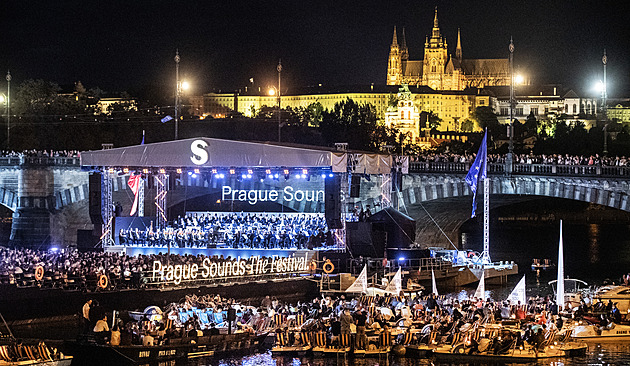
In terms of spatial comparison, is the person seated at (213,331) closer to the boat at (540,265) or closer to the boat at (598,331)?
the boat at (598,331)

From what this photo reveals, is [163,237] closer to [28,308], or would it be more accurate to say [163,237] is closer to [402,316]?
[28,308]

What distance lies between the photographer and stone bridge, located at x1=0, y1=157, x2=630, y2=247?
215ft

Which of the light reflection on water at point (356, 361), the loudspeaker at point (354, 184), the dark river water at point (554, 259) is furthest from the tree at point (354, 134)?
the light reflection on water at point (356, 361)

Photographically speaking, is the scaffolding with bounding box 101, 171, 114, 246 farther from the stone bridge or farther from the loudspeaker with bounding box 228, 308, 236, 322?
the loudspeaker with bounding box 228, 308, 236, 322

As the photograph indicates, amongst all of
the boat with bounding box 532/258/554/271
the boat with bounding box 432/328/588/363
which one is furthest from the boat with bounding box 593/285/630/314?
the boat with bounding box 532/258/554/271

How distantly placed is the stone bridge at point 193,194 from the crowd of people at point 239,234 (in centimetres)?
418

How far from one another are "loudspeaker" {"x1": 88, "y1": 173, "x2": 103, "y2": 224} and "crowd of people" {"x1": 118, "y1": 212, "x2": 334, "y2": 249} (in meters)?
1.46

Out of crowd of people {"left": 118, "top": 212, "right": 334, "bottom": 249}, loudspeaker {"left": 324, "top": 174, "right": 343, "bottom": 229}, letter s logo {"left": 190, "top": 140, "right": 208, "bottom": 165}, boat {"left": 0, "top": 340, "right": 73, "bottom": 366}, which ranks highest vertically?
letter s logo {"left": 190, "top": 140, "right": 208, "bottom": 165}

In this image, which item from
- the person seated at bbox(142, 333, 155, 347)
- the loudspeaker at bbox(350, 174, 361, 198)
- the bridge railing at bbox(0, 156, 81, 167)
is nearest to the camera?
the person seated at bbox(142, 333, 155, 347)

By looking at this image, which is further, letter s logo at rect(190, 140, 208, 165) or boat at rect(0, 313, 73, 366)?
letter s logo at rect(190, 140, 208, 165)

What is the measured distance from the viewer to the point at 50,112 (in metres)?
108

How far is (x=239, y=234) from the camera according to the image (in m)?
57.8

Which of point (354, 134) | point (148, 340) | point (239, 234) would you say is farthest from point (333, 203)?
point (354, 134)

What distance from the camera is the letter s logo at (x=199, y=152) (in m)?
54.0
